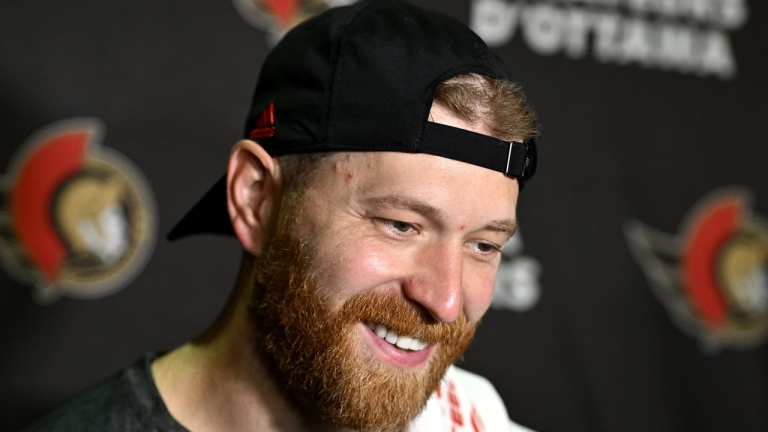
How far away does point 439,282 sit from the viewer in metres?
1.04

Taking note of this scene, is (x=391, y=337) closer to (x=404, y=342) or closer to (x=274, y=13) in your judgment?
(x=404, y=342)

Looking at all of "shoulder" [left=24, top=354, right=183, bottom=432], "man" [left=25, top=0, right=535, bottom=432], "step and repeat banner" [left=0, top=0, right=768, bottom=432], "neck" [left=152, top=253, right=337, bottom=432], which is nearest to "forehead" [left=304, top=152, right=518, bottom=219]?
"man" [left=25, top=0, right=535, bottom=432]

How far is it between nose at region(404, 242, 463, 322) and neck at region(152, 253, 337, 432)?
272 millimetres

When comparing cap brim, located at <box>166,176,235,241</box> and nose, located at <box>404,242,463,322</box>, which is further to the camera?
cap brim, located at <box>166,176,235,241</box>

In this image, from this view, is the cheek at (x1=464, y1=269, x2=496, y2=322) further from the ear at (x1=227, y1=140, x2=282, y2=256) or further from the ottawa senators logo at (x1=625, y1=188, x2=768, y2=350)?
the ottawa senators logo at (x1=625, y1=188, x2=768, y2=350)

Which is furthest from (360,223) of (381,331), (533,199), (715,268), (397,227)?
(715,268)

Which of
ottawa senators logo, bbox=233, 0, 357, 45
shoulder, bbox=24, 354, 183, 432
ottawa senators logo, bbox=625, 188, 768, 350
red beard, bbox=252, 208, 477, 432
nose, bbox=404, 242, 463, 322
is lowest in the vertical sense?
ottawa senators logo, bbox=625, 188, 768, 350

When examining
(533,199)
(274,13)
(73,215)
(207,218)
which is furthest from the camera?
(533,199)

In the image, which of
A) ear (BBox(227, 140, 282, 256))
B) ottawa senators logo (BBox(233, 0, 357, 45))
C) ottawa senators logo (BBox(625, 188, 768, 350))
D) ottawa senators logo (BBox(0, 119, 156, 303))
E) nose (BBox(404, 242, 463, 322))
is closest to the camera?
nose (BBox(404, 242, 463, 322))

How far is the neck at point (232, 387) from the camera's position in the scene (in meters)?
1.18

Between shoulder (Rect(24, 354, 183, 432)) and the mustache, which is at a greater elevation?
the mustache

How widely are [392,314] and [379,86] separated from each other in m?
0.30

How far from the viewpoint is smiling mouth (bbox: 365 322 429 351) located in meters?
1.08

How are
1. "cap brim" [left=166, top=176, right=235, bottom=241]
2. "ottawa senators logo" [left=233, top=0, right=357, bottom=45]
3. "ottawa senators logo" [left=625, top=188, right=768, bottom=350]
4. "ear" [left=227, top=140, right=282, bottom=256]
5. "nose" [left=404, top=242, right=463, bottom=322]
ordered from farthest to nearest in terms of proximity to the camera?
"ottawa senators logo" [left=625, top=188, right=768, bottom=350], "ottawa senators logo" [left=233, top=0, right=357, bottom=45], "cap brim" [left=166, top=176, right=235, bottom=241], "ear" [left=227, top=140, right=282, bottom=256], "nose" [left=404, top=242, right=463, bottom=322]
